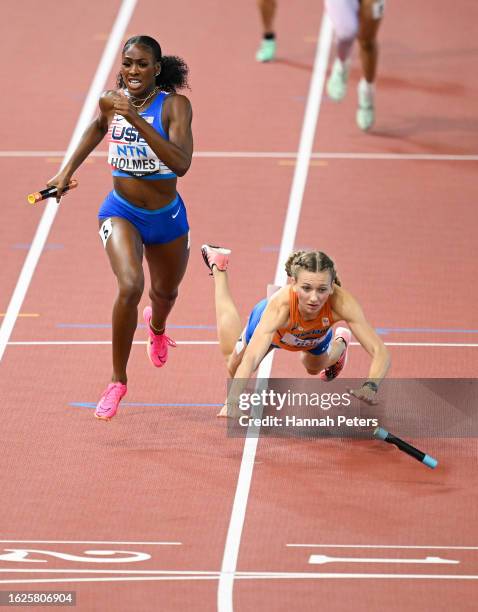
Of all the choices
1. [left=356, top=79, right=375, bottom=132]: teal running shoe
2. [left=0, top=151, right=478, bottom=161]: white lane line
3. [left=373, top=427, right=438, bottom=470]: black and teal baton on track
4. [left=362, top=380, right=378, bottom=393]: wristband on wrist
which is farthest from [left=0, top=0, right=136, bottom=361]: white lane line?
[left=362, top=380, right=378, bottom=393]: wristband on wrist

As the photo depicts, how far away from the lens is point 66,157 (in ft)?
37.3

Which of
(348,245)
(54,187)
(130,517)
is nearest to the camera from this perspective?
(130,517)

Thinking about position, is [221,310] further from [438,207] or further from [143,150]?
[438,207]

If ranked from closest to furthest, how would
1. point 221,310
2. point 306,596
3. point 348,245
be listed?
point 306,596 → point 221,310 → point 348,245

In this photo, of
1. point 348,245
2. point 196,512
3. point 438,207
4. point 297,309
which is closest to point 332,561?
point 196,512

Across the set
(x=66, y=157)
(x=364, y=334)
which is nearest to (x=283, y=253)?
(x=66, y=157)

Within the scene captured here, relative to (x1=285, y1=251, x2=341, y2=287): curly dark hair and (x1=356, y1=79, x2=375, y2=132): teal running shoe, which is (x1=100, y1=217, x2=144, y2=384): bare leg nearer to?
(x1=285, y1=251, x2=341, y2=287): curly dark hair

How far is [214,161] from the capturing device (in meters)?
11.4

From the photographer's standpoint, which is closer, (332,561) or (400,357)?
(332,561)

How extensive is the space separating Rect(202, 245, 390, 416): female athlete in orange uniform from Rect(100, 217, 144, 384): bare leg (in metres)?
0.67

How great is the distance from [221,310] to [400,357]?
4.34 feet

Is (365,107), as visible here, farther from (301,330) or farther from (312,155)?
(301,330)

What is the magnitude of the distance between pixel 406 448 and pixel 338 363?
2.87ft

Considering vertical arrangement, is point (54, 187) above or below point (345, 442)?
above
